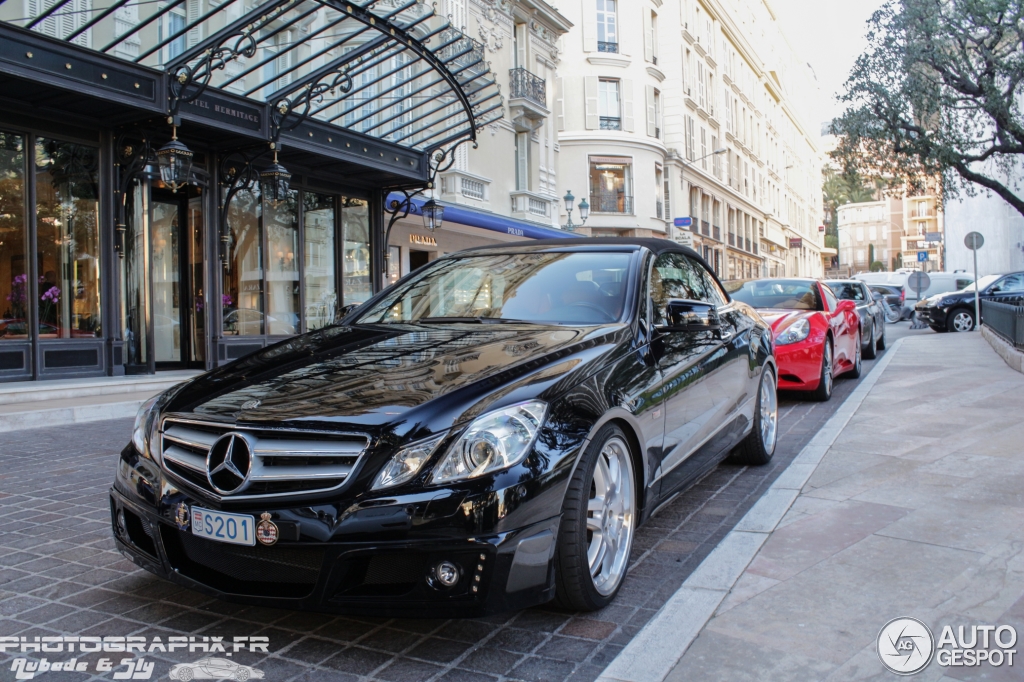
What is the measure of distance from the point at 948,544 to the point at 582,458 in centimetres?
203

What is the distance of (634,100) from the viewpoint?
1489 inches

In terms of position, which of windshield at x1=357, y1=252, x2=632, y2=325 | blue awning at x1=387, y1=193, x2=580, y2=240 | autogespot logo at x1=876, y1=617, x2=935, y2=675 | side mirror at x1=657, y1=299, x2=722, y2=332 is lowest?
autogespot logo at x1=876, y1=617, x2=935, y2=675

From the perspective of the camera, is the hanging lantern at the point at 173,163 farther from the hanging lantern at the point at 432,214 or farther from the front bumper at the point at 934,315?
the front bumper at the point at 934,315

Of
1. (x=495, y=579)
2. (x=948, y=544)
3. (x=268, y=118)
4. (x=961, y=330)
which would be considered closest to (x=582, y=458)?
(x=495, y=579)

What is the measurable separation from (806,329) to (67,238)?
9.57m

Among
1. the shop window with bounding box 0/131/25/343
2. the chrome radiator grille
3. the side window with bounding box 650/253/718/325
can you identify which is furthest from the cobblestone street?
the shop window with bounding box 0/131/25/343

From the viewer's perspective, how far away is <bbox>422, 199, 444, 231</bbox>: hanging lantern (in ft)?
54.1

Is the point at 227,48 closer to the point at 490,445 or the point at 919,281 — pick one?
the point at 490,445

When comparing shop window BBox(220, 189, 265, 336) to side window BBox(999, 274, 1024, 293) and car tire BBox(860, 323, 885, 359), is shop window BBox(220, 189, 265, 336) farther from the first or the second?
side window BBox(999, 274, 1024, 293)

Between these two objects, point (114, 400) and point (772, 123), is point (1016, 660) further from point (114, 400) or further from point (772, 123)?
point (772, 123)

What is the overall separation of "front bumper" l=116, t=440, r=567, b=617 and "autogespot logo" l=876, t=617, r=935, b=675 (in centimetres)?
118

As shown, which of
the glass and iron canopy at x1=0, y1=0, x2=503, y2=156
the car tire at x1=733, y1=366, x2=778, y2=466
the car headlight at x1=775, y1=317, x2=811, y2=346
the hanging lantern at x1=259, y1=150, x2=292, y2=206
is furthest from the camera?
the hanging lantern at x1=259, y1=150, x2=292, y2=206

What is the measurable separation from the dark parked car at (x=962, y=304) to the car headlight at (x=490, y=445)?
22363 mm

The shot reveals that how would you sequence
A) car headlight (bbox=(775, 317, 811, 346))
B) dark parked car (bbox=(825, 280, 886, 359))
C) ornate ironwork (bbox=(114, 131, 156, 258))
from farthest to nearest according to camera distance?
1. dark parked car (bbox=(825, 280, 886, 359))
2. ornate ironwork (bbox=(114, 131, 156, 258))
3. car headlight (bbox=(775, 317, 811, 346))
